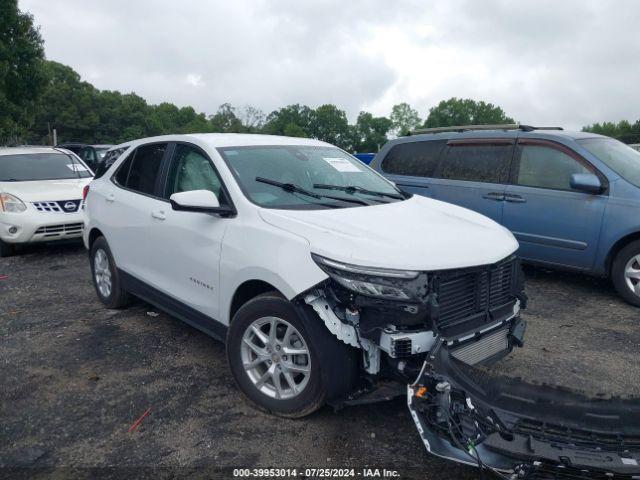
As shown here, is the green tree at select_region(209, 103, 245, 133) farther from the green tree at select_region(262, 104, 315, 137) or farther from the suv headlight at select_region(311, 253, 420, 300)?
the suv headlight at select_region(311, 253, 420, 300)

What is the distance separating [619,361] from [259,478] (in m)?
2.98

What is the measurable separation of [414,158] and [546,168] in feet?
6.05

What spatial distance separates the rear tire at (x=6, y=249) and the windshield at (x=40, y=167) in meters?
1.04

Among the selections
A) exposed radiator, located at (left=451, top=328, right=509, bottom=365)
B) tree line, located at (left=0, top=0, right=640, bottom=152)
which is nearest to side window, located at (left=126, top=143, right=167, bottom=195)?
exposed radiator, located at (left=451, top=328, right=509, bottom=365)

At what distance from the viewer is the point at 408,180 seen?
7.23 metres

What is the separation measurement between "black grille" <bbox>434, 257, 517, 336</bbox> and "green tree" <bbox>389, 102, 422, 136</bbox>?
300 ft

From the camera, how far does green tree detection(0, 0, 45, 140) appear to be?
15.6 meters

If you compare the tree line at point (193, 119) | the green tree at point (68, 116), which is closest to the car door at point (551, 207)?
the tree line at point (193, 119)

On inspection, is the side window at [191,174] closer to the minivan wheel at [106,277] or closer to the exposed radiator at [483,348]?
the minivan wheel at [106,277]

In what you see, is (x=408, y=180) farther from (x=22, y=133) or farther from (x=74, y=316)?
(x=22, y=133)

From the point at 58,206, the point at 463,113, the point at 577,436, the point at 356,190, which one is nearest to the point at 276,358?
the point at 356,190

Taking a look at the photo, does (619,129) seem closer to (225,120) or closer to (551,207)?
(225,120)

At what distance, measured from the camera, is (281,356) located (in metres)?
3.17

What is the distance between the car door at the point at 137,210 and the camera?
4.32 m
